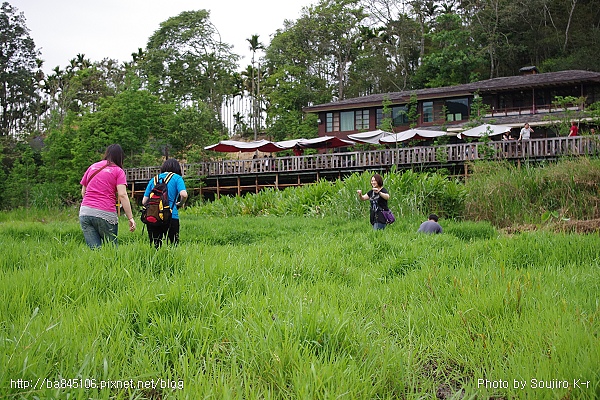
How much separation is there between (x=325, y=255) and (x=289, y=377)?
10.7 feet

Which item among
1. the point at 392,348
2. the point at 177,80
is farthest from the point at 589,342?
the point at 177,80

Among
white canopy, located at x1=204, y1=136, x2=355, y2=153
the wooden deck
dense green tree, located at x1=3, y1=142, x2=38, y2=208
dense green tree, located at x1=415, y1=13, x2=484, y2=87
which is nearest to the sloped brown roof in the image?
dense green tree, located at x1=415, y1=13, x2=484, y2=87

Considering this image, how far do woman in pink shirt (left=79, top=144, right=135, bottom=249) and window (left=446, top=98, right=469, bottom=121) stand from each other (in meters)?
32.2

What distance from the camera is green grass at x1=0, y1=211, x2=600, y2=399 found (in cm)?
229

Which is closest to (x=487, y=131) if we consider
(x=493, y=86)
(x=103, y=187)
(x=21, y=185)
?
(x=493, y=86)

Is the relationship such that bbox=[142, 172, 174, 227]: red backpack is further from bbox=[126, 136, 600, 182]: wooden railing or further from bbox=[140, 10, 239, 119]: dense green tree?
bbox=[140, 10, 239, 119]: dense green tree

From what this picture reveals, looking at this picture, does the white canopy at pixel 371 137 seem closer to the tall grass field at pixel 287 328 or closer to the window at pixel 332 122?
the window at pixel 332 122

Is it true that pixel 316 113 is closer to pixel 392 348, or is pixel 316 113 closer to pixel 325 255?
pixel 325 255

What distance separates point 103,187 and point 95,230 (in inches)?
20.0

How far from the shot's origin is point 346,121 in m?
38.5

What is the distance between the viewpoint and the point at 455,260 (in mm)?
5203

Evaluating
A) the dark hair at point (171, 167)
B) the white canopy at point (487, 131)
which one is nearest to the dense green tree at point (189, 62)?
the white canopy at point (487, 131)

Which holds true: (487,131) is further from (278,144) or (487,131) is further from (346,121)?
(346,121)

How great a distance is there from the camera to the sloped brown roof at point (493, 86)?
2984 cm
